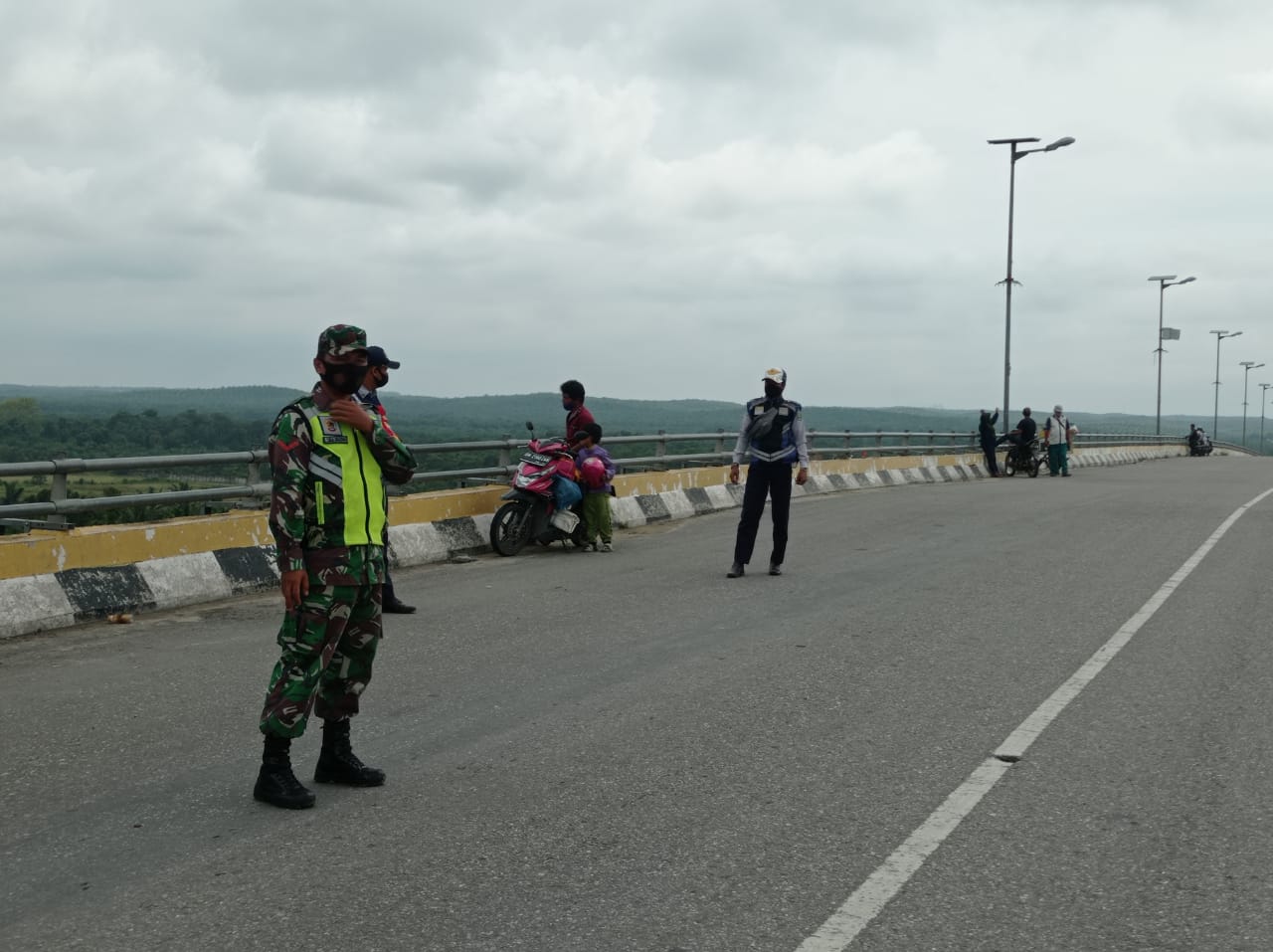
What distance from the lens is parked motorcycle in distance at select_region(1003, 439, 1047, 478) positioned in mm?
35406

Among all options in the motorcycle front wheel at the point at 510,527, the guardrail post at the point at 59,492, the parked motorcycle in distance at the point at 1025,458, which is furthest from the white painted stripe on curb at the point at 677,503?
the parked motorcycle in distance at the point at 1025,458

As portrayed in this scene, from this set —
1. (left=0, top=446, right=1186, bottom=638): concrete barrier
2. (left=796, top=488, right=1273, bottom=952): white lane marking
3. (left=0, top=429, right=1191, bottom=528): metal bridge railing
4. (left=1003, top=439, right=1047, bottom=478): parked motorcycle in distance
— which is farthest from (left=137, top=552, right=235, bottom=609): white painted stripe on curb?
(left=1003, top=439, right=1047, bottom=478): parked motorcycle in distance

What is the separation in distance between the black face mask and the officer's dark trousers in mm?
7331

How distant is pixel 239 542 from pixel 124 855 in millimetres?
6734

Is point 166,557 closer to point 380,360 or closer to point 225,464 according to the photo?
point 225,464

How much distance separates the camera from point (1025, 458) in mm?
35531

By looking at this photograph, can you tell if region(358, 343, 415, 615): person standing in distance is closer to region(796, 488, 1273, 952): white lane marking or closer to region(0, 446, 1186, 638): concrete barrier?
region(0, 446, 1186, 638): concrete barrier

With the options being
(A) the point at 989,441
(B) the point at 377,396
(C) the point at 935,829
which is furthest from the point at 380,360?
(A) the point at 989,441

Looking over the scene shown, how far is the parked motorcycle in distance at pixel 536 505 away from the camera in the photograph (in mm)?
13625

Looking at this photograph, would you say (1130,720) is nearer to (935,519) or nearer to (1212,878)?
(1212,878)

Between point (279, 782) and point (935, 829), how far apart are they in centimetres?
242

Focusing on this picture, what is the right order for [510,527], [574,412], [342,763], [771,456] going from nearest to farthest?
[342,763] → [771,456] → [510,527] → [574,412]

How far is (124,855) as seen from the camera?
14.4 ft

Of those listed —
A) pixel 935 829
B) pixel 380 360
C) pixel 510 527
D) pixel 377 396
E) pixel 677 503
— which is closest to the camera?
pixel 935 829
